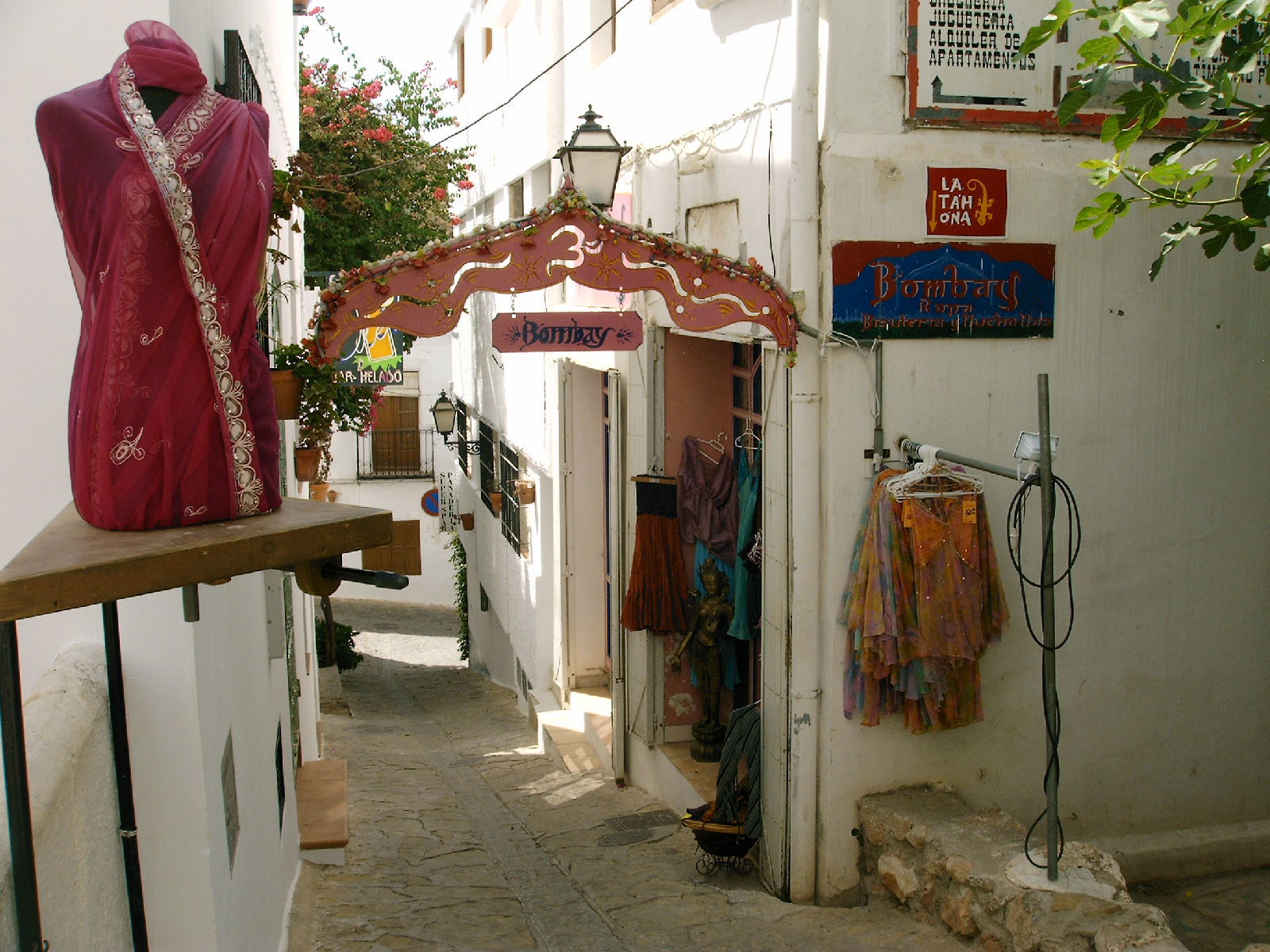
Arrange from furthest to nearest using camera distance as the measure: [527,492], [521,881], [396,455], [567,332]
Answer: [396,455]
[527,492]
[521,881]
[567,332]

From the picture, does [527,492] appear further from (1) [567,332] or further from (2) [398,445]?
(2) [398,445]

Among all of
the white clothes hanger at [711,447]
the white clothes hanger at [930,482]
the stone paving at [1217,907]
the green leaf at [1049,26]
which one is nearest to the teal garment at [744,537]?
the white clothes hanger at [711,447]

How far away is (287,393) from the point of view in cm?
474

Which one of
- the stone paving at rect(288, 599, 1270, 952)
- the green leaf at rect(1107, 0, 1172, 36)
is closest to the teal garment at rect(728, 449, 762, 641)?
the stone paving at rect(288, 599, 1270, 952)

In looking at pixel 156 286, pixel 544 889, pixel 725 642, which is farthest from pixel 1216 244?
pixel 544 889

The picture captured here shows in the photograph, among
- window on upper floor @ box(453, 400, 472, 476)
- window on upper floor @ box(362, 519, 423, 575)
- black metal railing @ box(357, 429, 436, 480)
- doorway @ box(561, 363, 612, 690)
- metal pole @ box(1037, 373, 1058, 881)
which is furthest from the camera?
black metal railing @ box(357, 429, 436, 480)

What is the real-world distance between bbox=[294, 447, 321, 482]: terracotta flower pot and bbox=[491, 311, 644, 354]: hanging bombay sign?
231 centimetres

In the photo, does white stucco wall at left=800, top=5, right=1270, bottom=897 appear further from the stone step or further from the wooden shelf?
the stone step

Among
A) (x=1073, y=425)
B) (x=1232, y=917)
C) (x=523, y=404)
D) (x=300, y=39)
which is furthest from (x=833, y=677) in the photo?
(x=300, y=39)

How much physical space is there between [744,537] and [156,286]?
5624 mm

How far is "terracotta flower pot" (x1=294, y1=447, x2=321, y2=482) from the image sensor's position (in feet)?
26.8

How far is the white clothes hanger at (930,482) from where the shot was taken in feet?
19.4

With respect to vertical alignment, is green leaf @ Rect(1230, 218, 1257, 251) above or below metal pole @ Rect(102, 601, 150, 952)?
above

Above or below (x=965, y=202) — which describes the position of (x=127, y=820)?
below
